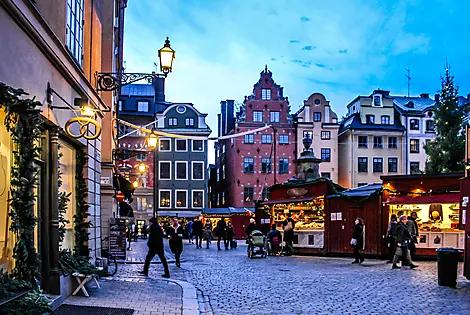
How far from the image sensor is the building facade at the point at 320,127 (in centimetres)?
5947

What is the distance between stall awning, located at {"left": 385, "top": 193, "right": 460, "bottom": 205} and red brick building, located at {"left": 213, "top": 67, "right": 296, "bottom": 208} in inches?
1379

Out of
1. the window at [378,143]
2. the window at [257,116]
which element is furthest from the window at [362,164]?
the window at [257,116]

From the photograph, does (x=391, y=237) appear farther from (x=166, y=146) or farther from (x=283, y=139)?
(x=166, y=146)

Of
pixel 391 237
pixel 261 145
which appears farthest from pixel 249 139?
pixel 391 237

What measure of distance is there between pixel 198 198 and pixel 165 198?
3497 mm

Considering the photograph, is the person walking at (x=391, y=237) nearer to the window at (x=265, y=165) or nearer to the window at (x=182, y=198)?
the window at (x=265, y=165)

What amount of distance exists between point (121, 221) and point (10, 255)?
1477 centimetres

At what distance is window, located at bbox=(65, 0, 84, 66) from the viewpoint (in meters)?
11.8

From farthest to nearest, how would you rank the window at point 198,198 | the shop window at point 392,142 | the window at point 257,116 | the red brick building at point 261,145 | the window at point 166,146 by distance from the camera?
the window at point 166,146 → the window at point 198,198 → the shop window at point 392,142 → the window at point 257,116 → the red brick building at point 261,145

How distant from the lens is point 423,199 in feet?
73.9

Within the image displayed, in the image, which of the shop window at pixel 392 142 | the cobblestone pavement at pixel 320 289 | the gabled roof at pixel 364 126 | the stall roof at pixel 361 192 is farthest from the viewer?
the shop window at pixel 392 142

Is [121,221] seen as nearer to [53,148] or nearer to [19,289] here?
[53,148]

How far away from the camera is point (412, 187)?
75.4 feet

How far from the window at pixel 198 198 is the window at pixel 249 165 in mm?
5563
